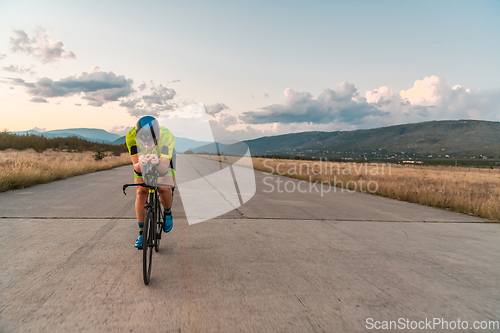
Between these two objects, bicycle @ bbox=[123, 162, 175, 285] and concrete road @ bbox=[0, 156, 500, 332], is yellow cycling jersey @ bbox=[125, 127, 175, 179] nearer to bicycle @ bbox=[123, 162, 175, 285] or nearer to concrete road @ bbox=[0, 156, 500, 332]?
bicycle @ bbox=[123, 162, 175, 285]

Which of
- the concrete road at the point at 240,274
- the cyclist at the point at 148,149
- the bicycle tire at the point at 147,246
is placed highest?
the cyclist at the point at 148,149

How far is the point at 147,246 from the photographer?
140 inches

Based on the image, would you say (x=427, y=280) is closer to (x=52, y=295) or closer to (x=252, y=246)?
(x=252, y=246)

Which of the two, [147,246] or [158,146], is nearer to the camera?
[147,246]

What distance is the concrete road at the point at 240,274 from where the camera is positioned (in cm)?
281

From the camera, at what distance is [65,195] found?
994cm

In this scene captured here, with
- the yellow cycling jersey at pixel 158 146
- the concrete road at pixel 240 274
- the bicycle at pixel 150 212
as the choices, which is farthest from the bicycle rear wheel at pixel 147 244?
the yellow cycling jersey at pixel 158 146

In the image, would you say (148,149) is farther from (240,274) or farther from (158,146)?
(240,274)

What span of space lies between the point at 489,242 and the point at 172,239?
626 cm

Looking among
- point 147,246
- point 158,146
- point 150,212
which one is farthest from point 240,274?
point 158,146

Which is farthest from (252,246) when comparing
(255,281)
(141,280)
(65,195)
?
(65,195)

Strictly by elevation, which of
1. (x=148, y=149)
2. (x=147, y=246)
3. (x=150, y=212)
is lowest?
(x=147, y=246)

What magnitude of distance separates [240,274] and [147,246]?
1.22m

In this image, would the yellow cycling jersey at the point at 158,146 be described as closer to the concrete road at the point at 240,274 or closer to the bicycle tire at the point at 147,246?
the bicycle tire at the point at 147,246
